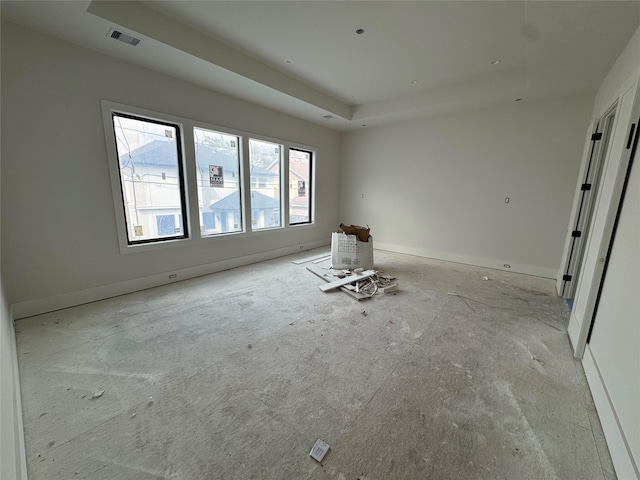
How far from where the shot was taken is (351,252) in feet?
13.5

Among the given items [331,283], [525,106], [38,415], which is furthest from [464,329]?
[525,106]

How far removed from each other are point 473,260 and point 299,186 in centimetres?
387

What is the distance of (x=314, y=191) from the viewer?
19.4ft

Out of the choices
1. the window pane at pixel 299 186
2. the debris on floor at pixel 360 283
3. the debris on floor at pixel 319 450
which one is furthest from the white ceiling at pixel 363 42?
the debris on floor at pixel 319 450

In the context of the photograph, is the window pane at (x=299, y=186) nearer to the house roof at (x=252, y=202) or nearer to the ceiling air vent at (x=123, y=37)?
the house roof at (x=252, y=202)

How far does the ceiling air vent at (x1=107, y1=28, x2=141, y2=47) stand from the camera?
243 cm

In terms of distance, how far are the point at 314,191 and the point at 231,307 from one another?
3638mm

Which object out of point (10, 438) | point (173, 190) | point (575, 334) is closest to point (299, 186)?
point (173, 190)

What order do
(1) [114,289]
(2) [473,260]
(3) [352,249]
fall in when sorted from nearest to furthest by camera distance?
(1) [114,289] → (3) [352,249] → (2) [473,260]

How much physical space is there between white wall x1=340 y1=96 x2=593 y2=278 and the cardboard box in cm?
186

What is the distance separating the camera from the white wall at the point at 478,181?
3.95 meters

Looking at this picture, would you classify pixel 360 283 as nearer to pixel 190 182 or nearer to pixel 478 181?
pixel 190 182

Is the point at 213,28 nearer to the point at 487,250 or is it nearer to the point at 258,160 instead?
the point at 258,160

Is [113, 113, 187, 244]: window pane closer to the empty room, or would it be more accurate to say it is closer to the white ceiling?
the empty room
